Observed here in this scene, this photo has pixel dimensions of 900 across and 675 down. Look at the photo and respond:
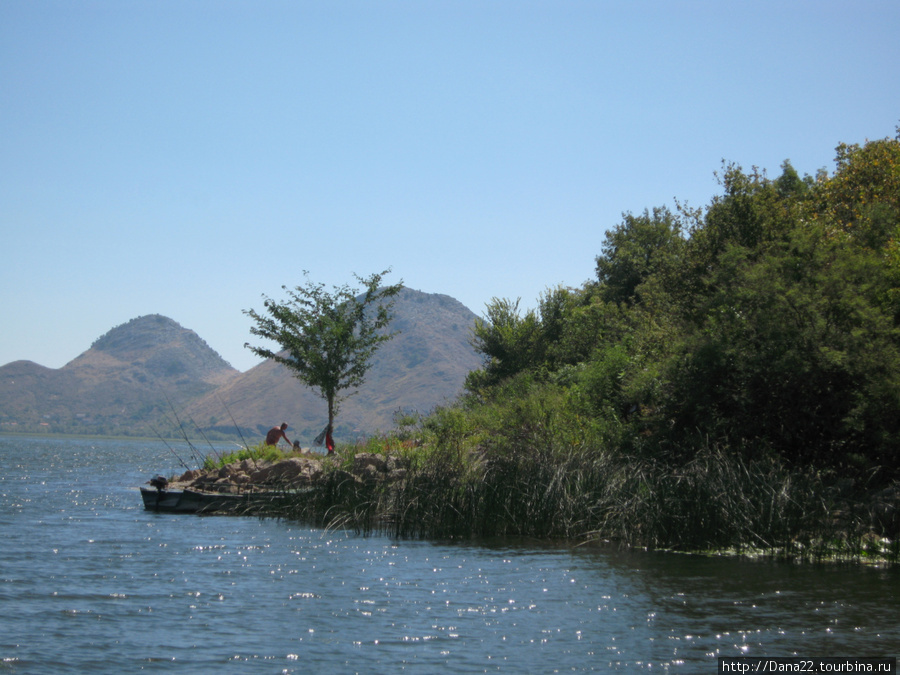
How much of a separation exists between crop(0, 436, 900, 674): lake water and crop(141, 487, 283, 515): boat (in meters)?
3.90

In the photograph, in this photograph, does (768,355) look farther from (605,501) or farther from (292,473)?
(292,473)

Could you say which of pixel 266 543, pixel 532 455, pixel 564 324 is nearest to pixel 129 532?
pixel 266 543

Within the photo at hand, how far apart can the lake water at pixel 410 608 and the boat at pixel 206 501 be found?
390 cm

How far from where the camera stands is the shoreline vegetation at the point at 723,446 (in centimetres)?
1572

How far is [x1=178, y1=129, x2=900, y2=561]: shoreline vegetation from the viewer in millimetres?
15719

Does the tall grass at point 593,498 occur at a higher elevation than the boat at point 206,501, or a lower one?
higher

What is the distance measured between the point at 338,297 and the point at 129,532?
14547 mm

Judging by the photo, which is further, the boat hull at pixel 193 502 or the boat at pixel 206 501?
the boat hull at pixel 193 502

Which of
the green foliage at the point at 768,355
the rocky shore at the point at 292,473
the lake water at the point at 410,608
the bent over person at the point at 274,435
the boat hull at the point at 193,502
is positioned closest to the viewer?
the lake water at the point at 410,608

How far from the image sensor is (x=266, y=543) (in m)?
17.2

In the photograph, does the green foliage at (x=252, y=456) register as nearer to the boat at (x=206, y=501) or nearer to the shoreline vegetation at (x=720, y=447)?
the shoreline vegetation at (x=720, y=447)

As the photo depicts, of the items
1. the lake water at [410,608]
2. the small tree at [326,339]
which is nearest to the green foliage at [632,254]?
the small tree at [326,339]

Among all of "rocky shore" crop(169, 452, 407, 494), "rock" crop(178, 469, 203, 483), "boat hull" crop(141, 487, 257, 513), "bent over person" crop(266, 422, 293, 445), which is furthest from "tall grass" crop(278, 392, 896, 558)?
"rock" crop(178, 469, 203, 483)

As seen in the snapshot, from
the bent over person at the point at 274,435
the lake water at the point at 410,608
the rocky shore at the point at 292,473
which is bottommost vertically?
the lake water at the point at 410,608
